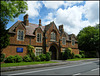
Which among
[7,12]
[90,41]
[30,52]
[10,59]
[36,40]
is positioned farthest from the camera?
[90,41]

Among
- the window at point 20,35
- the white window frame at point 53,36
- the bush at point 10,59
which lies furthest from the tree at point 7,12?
the white window frame at point 53,36

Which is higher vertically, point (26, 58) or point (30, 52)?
point (30, 52)

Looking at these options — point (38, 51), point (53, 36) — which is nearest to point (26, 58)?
point (38, 51)

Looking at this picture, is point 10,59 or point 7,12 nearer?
point 7,12

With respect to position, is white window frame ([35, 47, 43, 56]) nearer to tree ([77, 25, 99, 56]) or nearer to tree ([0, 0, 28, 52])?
tree ([0, 0, 28, 52])

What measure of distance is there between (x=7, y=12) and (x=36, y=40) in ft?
34.7

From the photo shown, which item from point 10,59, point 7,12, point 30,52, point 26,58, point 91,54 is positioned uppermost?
point 7,12

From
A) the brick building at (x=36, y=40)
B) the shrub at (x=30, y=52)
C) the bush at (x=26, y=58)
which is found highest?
the brick building at (x=36, y=40)

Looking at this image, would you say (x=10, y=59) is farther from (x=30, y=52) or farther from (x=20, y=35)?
(x=20, y=35)

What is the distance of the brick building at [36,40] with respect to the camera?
752 inches

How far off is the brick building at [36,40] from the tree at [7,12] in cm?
393

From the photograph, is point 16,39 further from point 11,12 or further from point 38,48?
point 11,12

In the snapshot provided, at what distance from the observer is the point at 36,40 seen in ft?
73.2

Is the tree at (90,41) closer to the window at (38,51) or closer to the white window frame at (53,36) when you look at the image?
the white window frame at (53,36)
